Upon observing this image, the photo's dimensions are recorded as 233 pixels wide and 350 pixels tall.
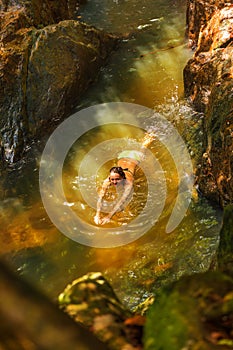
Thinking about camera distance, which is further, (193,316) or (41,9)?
(41,9)

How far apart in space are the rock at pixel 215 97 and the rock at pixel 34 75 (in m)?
2.56

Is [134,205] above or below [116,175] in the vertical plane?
below

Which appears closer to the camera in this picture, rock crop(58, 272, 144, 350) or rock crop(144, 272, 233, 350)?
rock crop(144, 272, 233, 350)

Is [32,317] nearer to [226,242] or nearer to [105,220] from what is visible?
[226,242]

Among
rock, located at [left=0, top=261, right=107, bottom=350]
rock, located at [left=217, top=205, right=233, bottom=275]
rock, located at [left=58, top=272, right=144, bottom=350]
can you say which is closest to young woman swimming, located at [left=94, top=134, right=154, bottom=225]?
rock, located at [left=217, top=205, right=233, bottom=275]

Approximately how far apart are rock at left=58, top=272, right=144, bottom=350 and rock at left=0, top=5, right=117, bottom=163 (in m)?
6.25

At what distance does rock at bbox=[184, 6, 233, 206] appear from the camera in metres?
6.20

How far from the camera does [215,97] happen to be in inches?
267

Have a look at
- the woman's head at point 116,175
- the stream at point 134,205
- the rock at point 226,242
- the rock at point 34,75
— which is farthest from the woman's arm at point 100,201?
the rock at point 226,242

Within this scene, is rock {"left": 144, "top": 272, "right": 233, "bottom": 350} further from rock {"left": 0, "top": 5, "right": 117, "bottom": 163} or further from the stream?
rock {"left": 0, "top": 5, "right": 117, "bottom": 163}

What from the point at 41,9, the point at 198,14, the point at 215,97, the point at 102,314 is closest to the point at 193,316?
the point at 102,314

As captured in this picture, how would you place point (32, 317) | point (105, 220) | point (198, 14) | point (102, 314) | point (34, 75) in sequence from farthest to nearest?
point (198, 14) → point (34, 75) → point (105, 220) → point (102, 314) → point (32, 317)

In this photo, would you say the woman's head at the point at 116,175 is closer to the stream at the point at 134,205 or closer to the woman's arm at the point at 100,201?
the woman's arm at the point at 100,201

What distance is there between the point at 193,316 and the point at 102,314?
0.62 m
